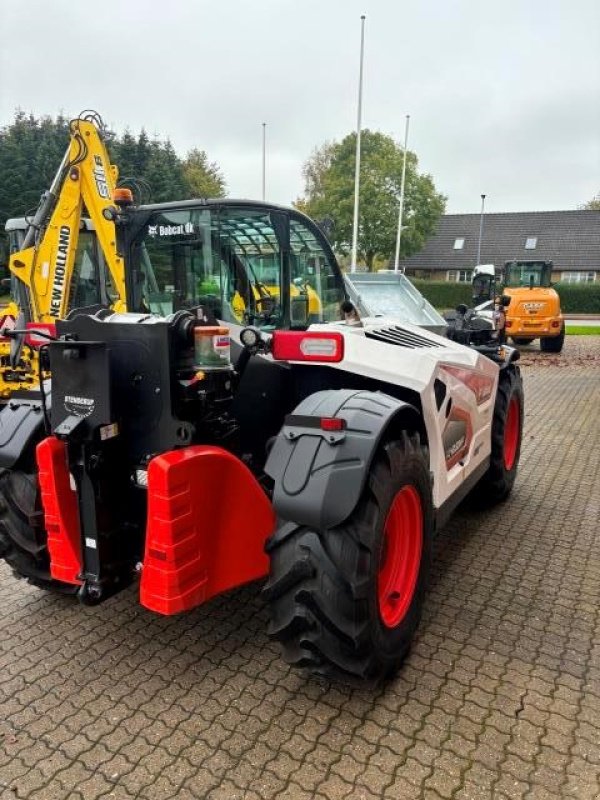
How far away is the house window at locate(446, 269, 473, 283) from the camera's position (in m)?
45.2

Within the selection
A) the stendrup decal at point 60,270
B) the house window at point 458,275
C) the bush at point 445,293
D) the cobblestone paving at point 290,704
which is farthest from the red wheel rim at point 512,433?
the house window at point 458,275

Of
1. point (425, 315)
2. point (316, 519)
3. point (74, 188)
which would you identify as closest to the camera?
point (316, 519)

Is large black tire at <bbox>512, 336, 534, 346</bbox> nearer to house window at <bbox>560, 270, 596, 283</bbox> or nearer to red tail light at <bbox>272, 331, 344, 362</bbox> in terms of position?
red tail light at <bbox>272, 331, 344, 362</bbox>

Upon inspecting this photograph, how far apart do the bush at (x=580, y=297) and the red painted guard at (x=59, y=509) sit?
36.0 metres

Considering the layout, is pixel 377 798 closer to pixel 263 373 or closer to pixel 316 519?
pixel 316 519

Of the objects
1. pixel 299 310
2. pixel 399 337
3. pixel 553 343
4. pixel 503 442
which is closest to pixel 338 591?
pixel 399 337

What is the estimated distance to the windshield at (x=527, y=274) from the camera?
18000 mm

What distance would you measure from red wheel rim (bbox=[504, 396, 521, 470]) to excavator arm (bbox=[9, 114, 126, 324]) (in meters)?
4.99

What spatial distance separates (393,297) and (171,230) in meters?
8.60

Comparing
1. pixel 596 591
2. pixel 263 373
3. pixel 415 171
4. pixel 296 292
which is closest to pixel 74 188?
pixel 296 292

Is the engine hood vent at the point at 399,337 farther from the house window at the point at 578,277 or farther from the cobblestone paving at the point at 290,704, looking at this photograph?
Result: the house window at the point at 578,277

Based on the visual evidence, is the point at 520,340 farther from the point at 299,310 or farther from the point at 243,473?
the point at 243,473

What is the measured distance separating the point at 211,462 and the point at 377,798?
4.08 ft

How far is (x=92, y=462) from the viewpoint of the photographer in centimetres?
239
